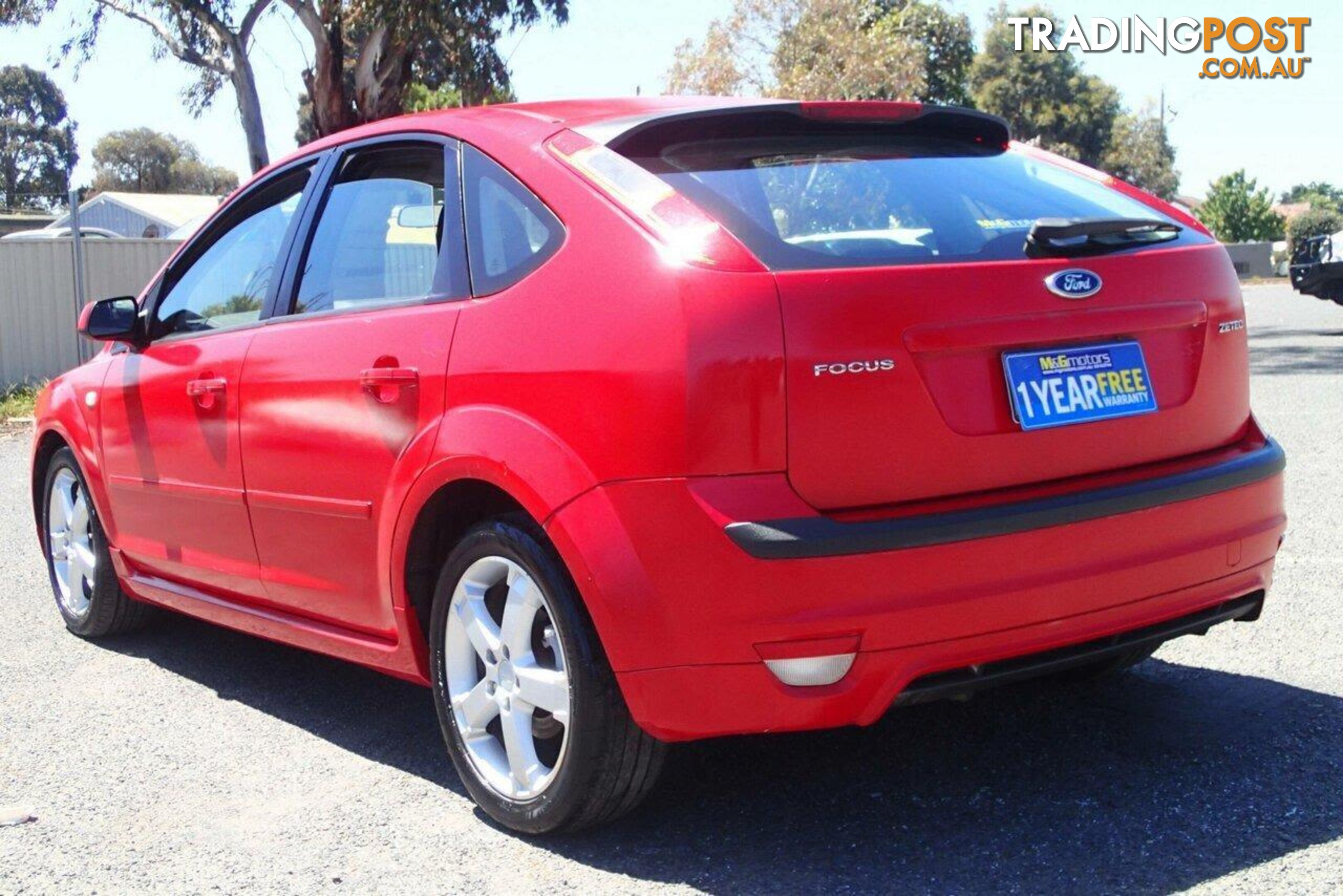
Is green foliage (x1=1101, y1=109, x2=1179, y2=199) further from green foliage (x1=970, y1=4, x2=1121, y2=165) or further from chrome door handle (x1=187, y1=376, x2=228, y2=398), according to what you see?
chrome door handle (x1=187, y1=376, x2=228, y2=398)

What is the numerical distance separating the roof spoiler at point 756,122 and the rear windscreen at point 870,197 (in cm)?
2

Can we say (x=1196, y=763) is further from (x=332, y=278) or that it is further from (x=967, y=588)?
(x=332, y=278)

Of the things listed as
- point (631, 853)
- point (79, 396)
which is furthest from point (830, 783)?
point (79, 396)

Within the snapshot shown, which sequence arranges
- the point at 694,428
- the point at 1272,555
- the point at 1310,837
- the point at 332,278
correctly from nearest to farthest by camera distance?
1. the point at 694,428
2. the point at 1310,837
3. the point at 1272,555
4. the point at 332,278

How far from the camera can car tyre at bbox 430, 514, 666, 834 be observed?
3281mm

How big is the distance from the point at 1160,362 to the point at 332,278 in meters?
2.19

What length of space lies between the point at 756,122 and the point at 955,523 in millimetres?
1059

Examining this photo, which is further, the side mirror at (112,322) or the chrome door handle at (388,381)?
the side mirror at (112,322)

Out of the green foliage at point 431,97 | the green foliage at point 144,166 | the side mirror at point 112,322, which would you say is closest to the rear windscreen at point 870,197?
the side mirror at point 112,322

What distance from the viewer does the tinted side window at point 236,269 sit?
4.65m

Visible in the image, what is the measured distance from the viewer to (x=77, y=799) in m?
4.02

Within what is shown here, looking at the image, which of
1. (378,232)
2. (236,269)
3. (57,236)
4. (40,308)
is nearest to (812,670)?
(378,232)

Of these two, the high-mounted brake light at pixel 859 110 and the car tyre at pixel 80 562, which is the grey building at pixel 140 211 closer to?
the car tyre at pixel 80 562

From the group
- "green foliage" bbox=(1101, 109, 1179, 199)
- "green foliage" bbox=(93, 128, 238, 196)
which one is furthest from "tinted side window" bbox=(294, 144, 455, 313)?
"green foliage" bbox=(93, 128, 238, 196)
